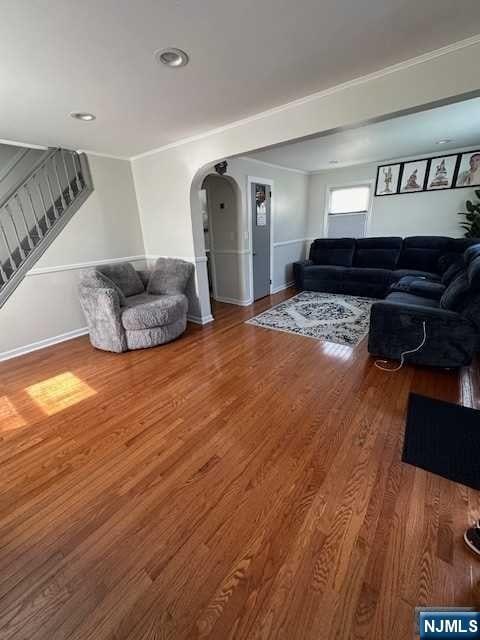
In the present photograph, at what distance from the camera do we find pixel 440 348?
2.41 meters

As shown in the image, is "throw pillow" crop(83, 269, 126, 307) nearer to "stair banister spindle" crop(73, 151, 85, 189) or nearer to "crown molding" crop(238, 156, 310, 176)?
"stair banister spindle" crop(73, 151, 85, 189)

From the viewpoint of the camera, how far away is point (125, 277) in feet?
11.9

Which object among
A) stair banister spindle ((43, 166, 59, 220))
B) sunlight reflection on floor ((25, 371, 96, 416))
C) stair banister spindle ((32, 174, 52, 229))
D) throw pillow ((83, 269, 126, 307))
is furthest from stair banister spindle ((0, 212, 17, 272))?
sunlight reflection on floor ((25, 371, 96, 416))

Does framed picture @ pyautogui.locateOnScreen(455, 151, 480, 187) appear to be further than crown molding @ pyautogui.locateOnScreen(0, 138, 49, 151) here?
Yes

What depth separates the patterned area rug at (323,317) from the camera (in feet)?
11.0

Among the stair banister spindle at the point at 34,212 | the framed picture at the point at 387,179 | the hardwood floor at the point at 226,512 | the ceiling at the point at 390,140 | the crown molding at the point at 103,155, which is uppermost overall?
the ceiling at the point at 390,140

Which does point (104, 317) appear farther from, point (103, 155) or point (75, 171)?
point (103, 155)

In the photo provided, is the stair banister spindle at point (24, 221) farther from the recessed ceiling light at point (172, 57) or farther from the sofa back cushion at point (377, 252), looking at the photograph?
the sofa back cushion at point (377, 252)

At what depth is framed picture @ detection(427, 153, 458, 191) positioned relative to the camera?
4488 millimetres

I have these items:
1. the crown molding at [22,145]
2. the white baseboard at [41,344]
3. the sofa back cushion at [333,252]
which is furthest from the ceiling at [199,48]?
the sofa back cushion at [333,252]

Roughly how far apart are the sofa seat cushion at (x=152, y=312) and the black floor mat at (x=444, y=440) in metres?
2.49

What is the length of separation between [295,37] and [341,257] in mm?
4153

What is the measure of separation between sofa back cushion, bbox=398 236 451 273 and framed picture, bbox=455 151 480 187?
0.94 m

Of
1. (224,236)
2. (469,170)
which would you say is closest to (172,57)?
(224,236)
